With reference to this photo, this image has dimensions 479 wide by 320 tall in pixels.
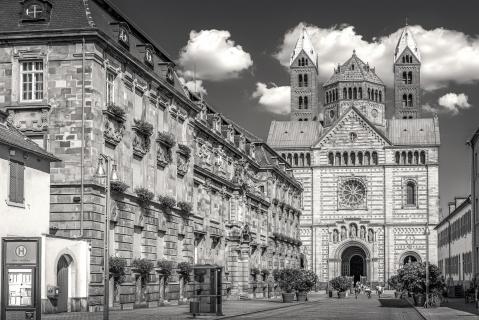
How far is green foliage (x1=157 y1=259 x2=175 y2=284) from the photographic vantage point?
49.3m

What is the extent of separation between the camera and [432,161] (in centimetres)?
12688

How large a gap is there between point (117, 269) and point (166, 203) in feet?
28.8

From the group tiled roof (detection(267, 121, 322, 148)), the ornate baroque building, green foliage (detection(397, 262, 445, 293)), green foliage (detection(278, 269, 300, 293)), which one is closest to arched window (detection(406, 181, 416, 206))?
tiled roof (detection(267, 121, 322, 148))

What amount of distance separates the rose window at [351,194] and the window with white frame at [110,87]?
88405 millimetres

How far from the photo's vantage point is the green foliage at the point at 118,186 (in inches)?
1636

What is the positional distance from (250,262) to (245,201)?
17.8 ft

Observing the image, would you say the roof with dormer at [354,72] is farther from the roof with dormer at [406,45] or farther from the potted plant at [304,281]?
the potted plant at [304,281]

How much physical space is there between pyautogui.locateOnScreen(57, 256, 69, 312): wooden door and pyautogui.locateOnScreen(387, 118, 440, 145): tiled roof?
95.9m

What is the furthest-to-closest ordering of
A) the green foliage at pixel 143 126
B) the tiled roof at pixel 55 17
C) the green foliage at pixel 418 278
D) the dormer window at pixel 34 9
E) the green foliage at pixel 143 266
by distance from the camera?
1. the green foliage at pixel 418 278
2. the green foliage at pixel 143 126
3. the green foliage at pixel 143 266
4. the dormer window at pixel 34 9
5. the tiled roof at pixel 55 17

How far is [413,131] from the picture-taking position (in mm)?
131125

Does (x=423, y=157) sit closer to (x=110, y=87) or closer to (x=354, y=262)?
(x=354, y=262)

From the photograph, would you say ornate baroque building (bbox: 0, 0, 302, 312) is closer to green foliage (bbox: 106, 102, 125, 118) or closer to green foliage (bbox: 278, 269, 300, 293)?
green foliage (bbox: 106, 102, 125, 118)

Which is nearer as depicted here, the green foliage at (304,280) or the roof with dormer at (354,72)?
the green foliage at (304,280)

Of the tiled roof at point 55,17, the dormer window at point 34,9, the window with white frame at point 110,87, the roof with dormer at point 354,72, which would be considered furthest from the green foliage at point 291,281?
the roof with dormer at point 354,72
